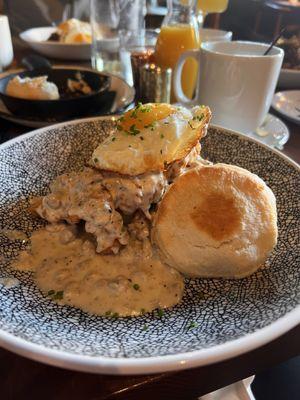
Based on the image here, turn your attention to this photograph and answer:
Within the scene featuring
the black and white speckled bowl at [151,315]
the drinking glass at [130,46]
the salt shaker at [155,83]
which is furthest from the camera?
the drinking glass at [130,46]

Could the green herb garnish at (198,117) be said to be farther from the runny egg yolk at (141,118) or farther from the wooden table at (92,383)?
the wooden table at (92,383)

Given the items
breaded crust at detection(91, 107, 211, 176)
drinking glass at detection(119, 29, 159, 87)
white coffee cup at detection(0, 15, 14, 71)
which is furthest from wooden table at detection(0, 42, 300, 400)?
white coffee cup at detection(0, 15, 14, 71)

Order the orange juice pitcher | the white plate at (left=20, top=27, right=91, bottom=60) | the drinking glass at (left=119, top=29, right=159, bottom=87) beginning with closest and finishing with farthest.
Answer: the orange juice pitcher, the drinking glass at (left=119, top=29, right=159, bottom=87), the white plate at (left=20, top=27, right=91, bottom=60)

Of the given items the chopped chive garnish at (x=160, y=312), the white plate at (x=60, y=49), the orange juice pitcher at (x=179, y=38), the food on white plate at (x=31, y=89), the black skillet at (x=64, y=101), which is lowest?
the white plate at (x=60, y=49)

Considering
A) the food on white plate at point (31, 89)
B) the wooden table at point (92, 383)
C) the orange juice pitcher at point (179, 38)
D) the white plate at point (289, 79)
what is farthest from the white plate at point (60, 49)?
the wooden table at point (92, 383)

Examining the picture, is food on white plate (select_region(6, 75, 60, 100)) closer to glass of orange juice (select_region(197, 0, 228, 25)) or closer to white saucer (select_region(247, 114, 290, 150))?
Answer: white saucer (select_region(247, 114, 290, 150))

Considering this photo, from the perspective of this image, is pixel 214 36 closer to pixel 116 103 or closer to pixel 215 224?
pixel 116 103
